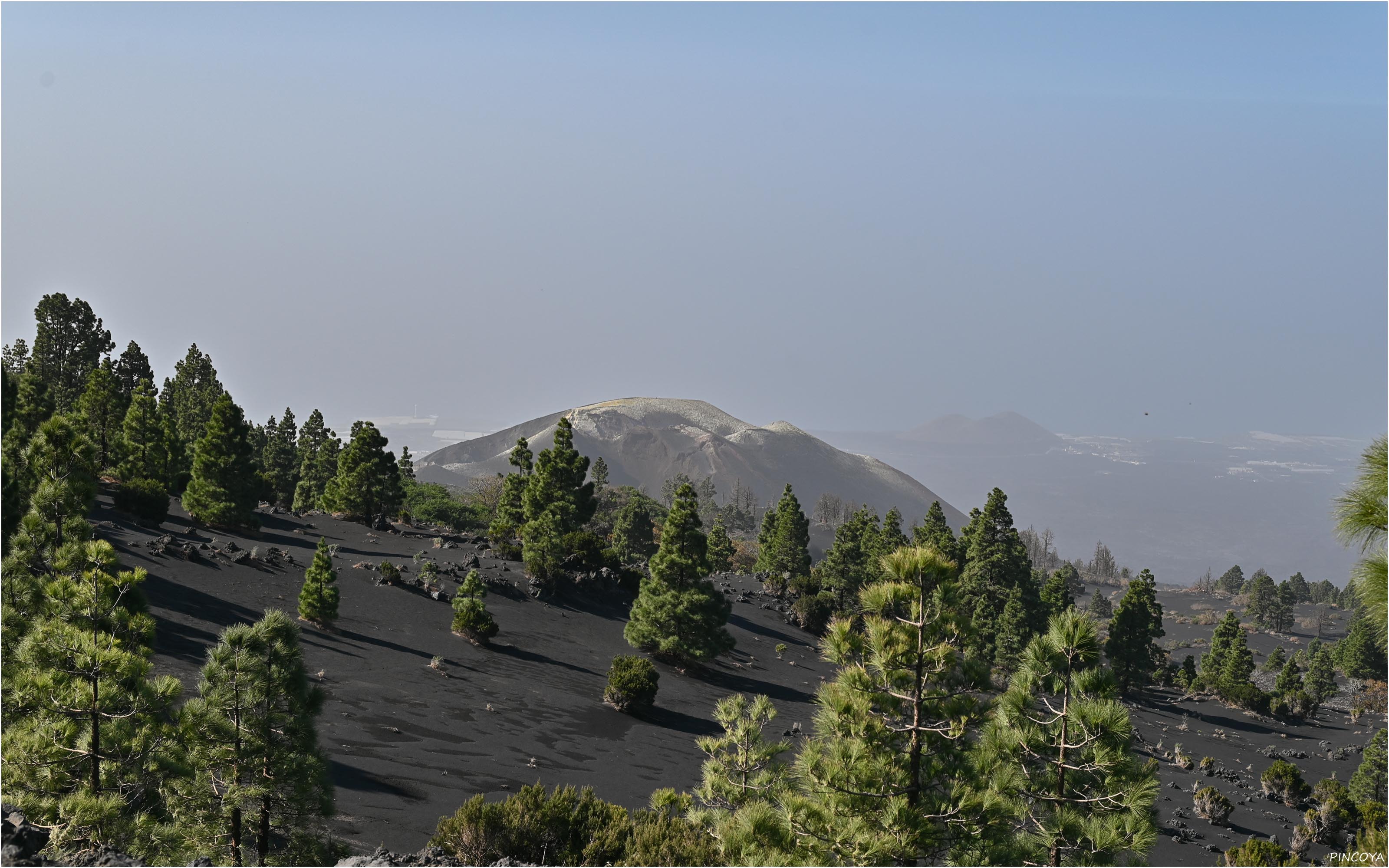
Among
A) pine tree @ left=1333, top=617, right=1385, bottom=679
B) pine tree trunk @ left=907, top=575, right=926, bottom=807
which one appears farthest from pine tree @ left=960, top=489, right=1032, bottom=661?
pine tree trunk @ left=907, top=575, right=926, bottom=807

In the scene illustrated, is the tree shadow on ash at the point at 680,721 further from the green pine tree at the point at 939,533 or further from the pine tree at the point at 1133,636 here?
the pine tree at the point at 1133,636

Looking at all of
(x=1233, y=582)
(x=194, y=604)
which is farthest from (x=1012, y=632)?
(x=1233, y=582)

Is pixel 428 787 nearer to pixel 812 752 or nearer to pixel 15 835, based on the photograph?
pixel 15 835

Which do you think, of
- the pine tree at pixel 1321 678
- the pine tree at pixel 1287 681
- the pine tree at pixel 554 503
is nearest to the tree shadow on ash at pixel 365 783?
the pine tree at pixel 554 503

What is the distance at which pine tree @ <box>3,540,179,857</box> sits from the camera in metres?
8.98

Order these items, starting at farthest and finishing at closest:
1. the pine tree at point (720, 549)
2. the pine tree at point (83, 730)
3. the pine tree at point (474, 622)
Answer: the pine tree at point (720, 549) < the pine tree at point (474, 622) < the pine tree at point (83, 730)

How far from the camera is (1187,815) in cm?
2491

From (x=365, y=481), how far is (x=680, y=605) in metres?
25.7

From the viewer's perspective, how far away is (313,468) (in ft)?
208

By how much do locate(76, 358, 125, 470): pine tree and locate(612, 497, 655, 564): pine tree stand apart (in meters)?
30.2

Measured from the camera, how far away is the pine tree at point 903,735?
26.6 feet

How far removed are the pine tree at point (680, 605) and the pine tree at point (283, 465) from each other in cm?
4100

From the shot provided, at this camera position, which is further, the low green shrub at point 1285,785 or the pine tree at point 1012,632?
the pine tree at point 1012,632

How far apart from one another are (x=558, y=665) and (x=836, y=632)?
78.1 feet
